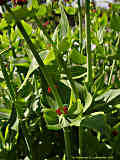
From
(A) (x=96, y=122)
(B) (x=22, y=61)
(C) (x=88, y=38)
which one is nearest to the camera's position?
(A) (x=96, y=122)

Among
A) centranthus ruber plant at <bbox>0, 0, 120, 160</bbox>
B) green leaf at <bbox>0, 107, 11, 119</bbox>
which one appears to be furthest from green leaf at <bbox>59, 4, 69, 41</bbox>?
green leaf at <bbox>0, 107, 11, 119</bbox>

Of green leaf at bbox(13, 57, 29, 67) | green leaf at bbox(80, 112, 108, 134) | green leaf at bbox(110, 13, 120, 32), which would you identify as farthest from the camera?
green leaf at bbox(13, 57, 29, 67)

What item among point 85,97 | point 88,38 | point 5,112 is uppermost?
point 88,38

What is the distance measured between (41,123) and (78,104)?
1.15ft

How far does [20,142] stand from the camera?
2.47 ft

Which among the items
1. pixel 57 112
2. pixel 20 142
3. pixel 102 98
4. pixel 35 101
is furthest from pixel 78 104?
pixel 20 142

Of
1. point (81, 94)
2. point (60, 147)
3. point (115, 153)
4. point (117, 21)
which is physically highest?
point (117, 21)

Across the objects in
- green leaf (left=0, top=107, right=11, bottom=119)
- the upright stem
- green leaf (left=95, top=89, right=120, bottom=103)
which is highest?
the upright stem

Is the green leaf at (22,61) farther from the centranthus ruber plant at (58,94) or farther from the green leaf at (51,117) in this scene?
the green leaf at (51,117)

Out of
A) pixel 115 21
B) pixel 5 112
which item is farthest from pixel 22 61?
pixel 115 21

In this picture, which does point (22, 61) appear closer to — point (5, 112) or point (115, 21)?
point (5, 112)

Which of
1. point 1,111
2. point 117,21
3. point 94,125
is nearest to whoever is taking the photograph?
point 94,125

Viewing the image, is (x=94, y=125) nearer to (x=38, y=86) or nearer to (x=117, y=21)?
(x=117, y=21)

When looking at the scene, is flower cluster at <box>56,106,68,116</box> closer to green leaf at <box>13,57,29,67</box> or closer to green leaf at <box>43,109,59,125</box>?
green leaf at <box>43,109,59,125</box>
